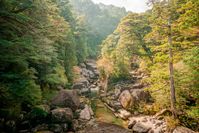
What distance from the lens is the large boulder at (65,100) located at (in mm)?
18281

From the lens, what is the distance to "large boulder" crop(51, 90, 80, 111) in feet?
60.0

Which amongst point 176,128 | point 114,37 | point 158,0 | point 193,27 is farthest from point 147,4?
point 114,37

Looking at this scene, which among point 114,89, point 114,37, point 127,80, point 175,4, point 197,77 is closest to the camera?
point 197,77

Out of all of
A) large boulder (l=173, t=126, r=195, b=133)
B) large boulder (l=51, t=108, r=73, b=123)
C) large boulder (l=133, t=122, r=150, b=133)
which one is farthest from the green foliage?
large boulder (l=173, t=126, r=195, b=133)

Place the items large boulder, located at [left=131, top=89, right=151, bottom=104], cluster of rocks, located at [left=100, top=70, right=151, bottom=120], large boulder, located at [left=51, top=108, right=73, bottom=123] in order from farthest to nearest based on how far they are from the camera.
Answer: large boulder, located at [left=131, top=89, right=151, bottom=104], cluster of rocks, located at [left=100, top=70, right=151, bottom=120], large boulder, located at [left=51, top=108, right=73, bottom=123]

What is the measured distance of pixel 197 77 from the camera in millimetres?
13312

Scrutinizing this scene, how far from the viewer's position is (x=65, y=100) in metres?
18.6

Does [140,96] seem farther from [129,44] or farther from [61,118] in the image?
[129,44]

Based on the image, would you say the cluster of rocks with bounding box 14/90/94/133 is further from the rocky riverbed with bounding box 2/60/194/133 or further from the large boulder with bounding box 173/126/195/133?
the large boulder with bounding box 173/126/195/133

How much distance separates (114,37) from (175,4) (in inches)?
850

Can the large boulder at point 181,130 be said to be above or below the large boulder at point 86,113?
below

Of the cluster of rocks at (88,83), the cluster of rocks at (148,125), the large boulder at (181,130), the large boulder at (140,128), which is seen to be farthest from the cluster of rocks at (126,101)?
Result: the large boulder at (181,130)

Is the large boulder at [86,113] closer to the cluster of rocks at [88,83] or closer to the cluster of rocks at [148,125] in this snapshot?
the cluster of rocks at [148,125]

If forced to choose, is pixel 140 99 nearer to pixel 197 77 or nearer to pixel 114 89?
pixel 114 89
